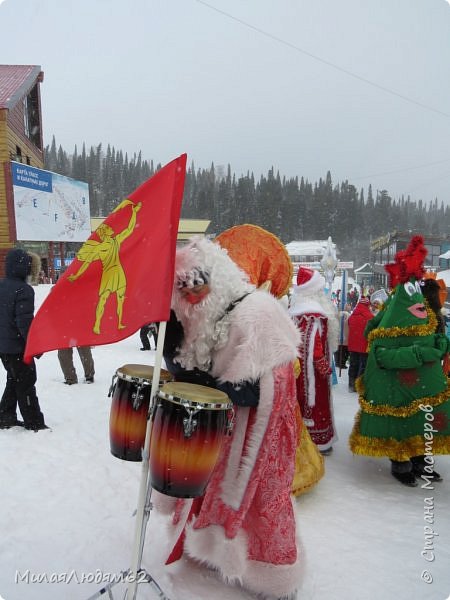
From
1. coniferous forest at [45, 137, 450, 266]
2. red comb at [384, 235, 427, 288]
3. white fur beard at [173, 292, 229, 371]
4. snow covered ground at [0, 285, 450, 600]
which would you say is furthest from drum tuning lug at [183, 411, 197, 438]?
coniferous forest at [45, 137, 450, 266]

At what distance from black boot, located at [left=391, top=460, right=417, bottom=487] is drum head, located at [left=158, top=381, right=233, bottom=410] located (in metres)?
2.46

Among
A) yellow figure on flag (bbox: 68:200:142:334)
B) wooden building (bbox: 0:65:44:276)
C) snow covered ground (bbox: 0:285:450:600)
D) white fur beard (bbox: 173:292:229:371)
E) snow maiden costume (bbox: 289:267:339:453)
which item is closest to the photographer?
yellow figure on flag (bbox: 68:200:142:334)

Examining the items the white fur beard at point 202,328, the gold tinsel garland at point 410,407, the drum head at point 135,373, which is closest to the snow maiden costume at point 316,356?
the gold tinsel garland at point 410,407

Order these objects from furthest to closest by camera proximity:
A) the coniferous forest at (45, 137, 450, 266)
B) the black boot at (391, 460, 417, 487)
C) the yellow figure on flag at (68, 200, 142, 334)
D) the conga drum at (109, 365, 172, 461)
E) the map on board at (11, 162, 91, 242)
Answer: the coniferous forest at (45, 137, 450, 266) → the map on board at (11, 162, 91, 242) → the black boot at (391, 460, 417, 487) → the conga drum at (109, 365, 172, 461) → the yellow figure on flag at (68, 200, 142, 334)

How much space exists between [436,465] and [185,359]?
3.15 m

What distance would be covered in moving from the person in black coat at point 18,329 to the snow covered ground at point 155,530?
0.77 feet

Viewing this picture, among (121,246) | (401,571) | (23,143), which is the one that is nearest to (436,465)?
(401,571)

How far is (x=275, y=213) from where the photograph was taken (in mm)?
73438

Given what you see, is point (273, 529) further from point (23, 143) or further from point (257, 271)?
point (23, 143)

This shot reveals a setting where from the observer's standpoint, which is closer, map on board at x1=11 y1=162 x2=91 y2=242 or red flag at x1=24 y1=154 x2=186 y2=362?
red flag at x1=24 y1=154 x2=186 y2=362

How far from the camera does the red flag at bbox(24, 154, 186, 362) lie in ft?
5.25

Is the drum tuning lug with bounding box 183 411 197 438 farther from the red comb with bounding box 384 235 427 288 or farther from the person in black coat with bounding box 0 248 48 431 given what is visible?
the person in black coat with bounding box 0 248 48 431

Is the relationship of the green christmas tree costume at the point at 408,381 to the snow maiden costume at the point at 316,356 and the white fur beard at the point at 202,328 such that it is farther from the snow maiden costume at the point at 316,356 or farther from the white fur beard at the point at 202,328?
the white fur beard at the point at 202,328

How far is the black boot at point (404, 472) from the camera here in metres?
3.44
